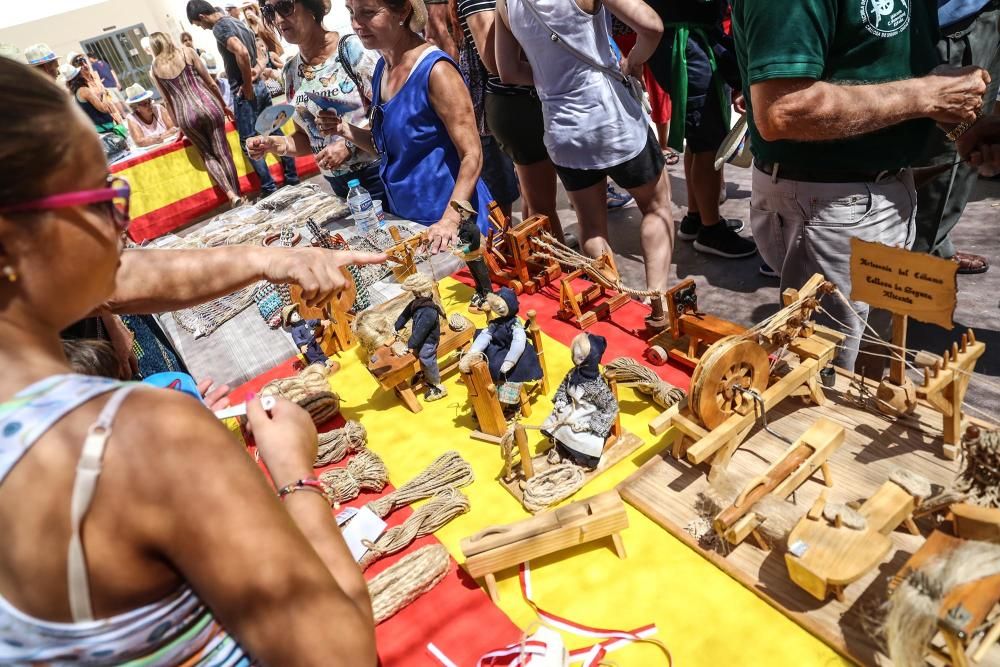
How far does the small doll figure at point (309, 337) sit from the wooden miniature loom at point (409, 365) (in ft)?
1.18

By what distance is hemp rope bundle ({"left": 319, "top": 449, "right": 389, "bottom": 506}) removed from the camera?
1.90 m

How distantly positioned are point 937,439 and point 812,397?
1.03 ft

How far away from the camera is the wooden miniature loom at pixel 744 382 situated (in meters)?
1.59

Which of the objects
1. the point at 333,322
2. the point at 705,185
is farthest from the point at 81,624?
the point at 705,185

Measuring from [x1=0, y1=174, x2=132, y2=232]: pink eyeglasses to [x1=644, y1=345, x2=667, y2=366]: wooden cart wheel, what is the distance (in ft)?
6.16

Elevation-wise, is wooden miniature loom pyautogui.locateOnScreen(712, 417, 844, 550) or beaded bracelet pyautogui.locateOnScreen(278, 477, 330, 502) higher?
beaded bracelet pyautogui.locateOnScreen(278, 477, 330, 502)

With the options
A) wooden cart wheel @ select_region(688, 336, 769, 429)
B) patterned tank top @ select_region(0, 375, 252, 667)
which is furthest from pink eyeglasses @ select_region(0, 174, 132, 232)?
wooden cart wheel @ select_region(688, 336, 769, 429)

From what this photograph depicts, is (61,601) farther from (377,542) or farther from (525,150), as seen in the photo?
(525,150)

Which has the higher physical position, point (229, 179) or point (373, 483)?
point (229, 179)

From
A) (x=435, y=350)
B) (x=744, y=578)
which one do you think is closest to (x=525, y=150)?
(x=435, y=350)

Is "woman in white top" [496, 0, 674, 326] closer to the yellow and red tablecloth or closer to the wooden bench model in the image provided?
the wooden bench model

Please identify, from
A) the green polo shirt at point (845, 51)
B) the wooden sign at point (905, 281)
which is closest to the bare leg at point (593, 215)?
the green polo shirt at point (845, 51)

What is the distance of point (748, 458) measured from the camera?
1709 mm

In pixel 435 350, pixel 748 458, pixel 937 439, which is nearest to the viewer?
pixel 937 439
